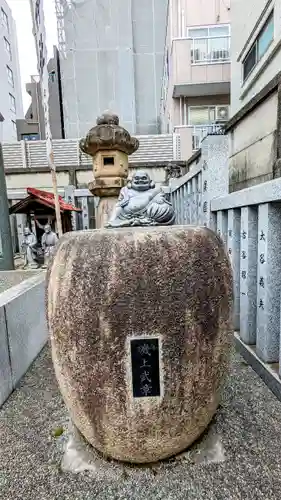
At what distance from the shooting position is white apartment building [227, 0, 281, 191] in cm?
453

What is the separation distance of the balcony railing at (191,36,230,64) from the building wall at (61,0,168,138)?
3.50 metres

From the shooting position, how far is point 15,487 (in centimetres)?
141

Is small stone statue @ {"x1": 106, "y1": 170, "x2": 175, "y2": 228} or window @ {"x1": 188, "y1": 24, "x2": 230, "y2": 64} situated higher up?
window @ {"x1": 188, "y1": 24, "x2": 230, "y2": 64}

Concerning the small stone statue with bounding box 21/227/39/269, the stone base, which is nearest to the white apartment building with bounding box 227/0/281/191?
the stone base

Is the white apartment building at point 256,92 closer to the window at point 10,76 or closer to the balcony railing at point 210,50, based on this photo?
the balcony railing at point 210,50

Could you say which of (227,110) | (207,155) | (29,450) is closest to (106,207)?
(207,155)

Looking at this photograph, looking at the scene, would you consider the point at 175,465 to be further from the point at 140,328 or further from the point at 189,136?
the point at 189,136

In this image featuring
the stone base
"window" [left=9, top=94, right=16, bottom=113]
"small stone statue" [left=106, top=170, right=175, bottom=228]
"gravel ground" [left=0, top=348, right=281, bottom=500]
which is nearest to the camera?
"gravel ground" [left=0, top=348, right=281, bottom=500]

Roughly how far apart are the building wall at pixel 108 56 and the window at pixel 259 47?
6369 millimetres

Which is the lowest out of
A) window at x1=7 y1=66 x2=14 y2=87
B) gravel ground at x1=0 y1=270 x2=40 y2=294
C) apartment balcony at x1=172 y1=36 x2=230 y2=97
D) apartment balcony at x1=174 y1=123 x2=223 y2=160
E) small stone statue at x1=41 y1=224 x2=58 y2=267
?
gravel ground at x1=0 y1=270 x2=40 y2=294

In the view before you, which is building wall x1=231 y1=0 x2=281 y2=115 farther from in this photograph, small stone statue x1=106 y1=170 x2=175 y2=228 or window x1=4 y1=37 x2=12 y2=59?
window x1=4 y1=37 x2=12 y2=59

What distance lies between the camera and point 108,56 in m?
11.6

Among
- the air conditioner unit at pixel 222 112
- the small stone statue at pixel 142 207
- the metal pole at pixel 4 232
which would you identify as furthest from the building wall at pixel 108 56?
the small stone statue at pixel 142 207

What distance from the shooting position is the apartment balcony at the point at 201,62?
894 centimetres
